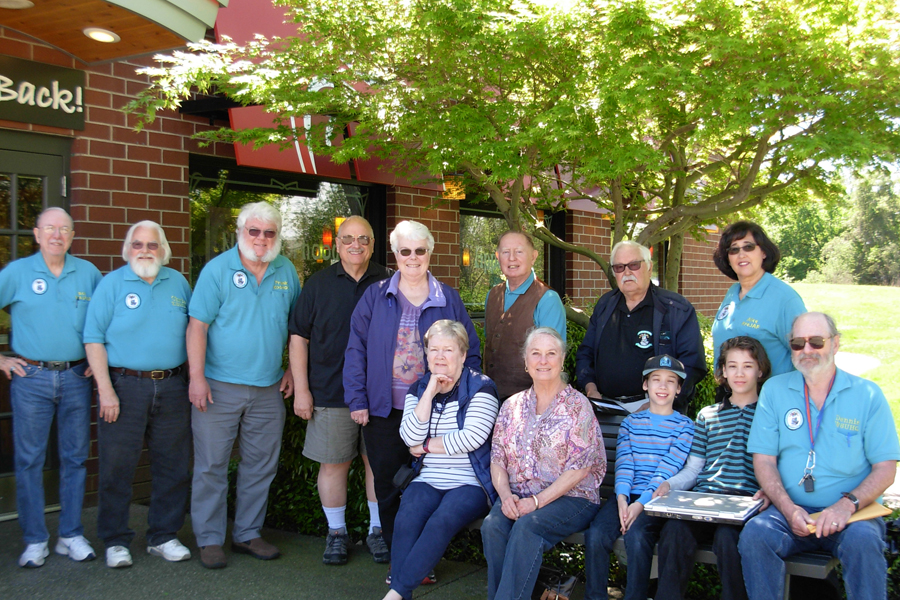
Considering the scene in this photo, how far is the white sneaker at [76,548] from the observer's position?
413 centimetres

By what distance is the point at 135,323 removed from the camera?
404 centimetres

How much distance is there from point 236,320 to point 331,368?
1.92 feet

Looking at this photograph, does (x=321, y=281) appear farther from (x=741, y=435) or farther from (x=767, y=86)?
(x=767, y=86)

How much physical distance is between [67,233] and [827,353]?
152 inches

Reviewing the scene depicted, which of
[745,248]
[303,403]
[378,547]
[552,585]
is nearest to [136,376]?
[303,403]

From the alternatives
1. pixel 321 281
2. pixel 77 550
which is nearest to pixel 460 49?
pixel 321 281

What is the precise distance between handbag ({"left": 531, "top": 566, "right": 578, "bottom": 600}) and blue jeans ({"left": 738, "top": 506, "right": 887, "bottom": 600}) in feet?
2.77

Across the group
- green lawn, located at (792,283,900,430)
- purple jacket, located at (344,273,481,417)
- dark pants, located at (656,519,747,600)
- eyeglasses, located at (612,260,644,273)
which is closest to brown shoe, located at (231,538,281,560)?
purple jacket, located at (344,273,481,417)

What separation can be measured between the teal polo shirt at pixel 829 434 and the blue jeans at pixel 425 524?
1.31 m

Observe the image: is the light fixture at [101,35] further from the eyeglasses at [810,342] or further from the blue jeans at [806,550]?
the blue jeans at [806,550]

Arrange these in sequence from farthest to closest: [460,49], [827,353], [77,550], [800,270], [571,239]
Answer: [800,270] < [571,239] < [460,49] < [77,550] < [827,353]

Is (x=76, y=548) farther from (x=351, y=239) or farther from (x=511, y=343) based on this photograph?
(x=511, y=343)

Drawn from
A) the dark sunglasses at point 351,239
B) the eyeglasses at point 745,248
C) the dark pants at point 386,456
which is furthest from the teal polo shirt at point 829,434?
the dark sunglasses at point 351,239

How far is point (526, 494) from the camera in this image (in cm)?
353
